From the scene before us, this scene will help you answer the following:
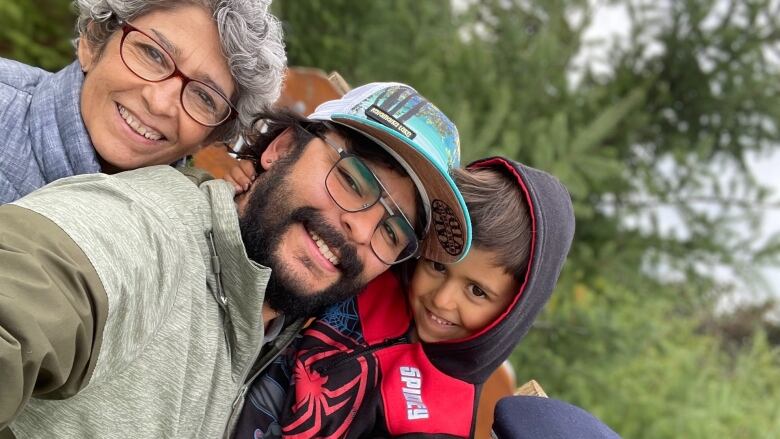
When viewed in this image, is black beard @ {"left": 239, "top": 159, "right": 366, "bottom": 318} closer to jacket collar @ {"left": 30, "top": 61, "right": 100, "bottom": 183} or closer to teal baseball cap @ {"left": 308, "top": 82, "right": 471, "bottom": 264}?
teal baseball cap @ {"left": 308, "top": 82, "right": 471, "bottom": 264}

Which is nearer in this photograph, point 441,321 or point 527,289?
point 527,289

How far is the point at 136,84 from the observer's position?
178cm

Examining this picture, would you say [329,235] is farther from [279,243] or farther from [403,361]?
[403,361]

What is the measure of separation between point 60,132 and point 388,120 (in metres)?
0.86

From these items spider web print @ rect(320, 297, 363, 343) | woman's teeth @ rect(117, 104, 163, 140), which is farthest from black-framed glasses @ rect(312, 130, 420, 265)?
woman's teeth @ rect(117, 104, 163, 140)

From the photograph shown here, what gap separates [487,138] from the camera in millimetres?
3523

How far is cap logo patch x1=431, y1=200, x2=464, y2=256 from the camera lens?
5.68 feet

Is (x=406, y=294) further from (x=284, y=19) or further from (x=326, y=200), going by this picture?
(x=284, y=19)

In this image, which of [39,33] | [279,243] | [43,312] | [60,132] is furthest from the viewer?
[39,33]

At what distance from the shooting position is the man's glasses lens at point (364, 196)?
1.68 meters

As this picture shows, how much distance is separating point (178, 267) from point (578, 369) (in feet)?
10.4

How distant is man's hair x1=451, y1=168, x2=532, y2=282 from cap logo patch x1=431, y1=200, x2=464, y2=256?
100 mm

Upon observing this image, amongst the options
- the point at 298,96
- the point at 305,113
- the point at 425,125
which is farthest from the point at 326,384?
the point at 298,96

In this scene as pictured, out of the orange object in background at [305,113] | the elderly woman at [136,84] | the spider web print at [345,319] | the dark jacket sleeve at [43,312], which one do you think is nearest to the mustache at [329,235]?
the spider web print at [345,319]
